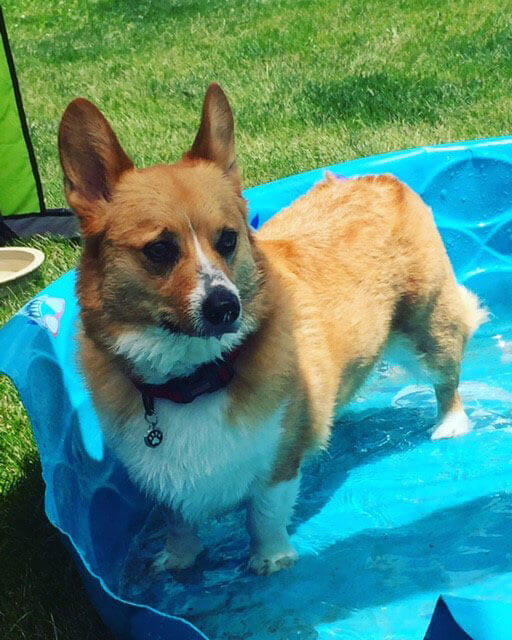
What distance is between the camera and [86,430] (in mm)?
3449

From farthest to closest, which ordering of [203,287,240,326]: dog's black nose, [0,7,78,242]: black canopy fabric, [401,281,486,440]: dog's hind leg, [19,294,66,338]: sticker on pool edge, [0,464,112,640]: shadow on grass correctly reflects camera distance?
[0,7,78,242]: black canopy fabric → [401,281,486,440]: dog's hind leg → [19,294,66,338]: sticker on pool edge → [0,464,112,640]: shadow on grass → [203,287,240,326]: dog's black nose

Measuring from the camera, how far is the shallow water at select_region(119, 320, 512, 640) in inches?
120

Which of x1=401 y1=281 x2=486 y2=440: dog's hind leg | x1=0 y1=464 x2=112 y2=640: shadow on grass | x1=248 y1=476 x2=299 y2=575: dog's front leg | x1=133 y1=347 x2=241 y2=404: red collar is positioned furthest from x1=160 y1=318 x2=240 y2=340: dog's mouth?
x1=401 y1=281 x2=486 y2=440: dog's hind leg

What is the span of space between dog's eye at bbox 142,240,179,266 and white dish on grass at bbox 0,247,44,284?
244 centimetres

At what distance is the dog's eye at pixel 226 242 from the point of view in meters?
2.56

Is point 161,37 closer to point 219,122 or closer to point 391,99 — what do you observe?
point 391,99

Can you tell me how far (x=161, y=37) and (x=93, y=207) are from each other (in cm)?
792

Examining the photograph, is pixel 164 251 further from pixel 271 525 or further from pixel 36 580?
pixel 36 580

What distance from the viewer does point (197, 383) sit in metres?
2.64

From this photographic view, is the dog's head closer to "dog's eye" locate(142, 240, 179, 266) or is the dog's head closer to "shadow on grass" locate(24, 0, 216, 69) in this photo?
"dog's eye" locate(142, 240, 179, 266)

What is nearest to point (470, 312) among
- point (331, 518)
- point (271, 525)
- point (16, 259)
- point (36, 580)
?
point (331, 518)

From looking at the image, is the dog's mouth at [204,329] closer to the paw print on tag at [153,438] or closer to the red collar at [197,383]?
the red collar at [197,383]

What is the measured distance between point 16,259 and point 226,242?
9.16ft

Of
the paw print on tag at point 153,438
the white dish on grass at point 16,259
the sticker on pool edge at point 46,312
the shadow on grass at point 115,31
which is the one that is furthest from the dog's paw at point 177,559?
the shadow on grass at point 115,31
